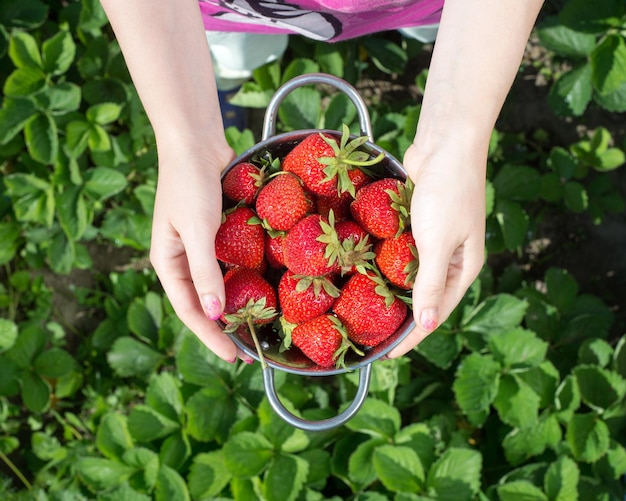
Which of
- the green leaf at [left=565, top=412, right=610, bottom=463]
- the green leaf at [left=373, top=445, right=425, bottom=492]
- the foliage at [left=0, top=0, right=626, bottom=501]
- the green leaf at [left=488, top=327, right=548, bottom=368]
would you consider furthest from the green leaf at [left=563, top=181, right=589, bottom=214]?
the green leaf at [left=373, top=445, right=425, bottom=492]

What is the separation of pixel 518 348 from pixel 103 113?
1238 millimetres

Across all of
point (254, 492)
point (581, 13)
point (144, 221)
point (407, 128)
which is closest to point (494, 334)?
point (407, 128)

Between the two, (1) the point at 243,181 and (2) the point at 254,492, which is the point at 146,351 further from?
(1) the point at 243,181

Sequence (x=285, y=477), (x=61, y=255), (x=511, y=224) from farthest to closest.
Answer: (x=61, y=255) < (x=511, y=224) < (x=285, y=477)

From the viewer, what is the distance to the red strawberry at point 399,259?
88 cm

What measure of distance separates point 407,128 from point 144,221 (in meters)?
0.77

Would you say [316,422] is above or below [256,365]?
above

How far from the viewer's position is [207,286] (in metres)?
0.86

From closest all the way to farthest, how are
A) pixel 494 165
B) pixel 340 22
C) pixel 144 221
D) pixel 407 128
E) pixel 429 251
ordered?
pixel 429 251, pixel 340 22, pixel 407 128, pixel 144 221, pixel 494 165

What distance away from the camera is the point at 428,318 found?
0.84 m

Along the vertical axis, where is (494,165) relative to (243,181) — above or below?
below

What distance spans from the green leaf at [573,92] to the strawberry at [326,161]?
3.24ft

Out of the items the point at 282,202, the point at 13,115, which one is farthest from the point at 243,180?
the point at 13,115

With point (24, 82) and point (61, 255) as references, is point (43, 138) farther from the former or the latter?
point (61, 255)
